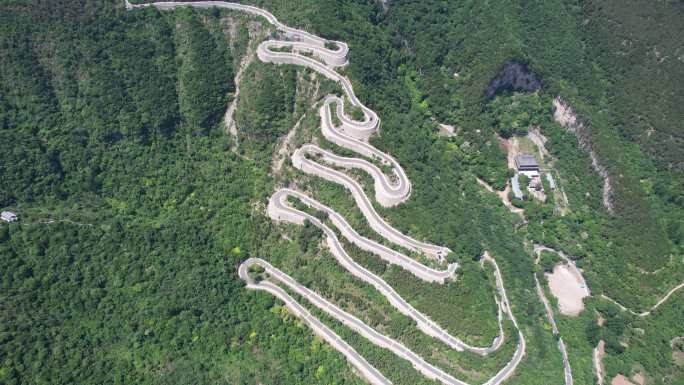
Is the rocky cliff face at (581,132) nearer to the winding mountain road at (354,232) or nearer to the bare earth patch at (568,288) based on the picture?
the bare earth patch at (568,288)

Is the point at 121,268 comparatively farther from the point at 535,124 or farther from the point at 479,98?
the point at 535,124

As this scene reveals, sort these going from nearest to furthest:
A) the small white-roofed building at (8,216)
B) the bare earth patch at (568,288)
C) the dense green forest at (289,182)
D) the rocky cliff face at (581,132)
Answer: the dense green forest at (289,182) < the small white-roofed building at (8,216) < the bare earth patch at (568,288) < the rocky cliff face at (581,132)

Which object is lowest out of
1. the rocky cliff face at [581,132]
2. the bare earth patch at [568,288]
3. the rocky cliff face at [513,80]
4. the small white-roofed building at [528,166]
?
Answer: the bare earth patch at [568,288]

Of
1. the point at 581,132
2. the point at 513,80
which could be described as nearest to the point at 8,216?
the point at 513,80

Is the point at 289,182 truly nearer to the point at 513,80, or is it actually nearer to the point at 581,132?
the point at 513,80

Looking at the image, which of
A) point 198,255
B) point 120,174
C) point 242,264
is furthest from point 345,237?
point 120,174

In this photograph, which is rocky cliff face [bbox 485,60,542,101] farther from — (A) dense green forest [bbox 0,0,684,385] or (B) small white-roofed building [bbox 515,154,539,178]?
(B) small white-roofed building [bbox 515,154,539,178]

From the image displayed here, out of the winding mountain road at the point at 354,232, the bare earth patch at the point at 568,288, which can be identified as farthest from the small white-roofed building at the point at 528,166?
the winding mountain road at the point at 354,232
